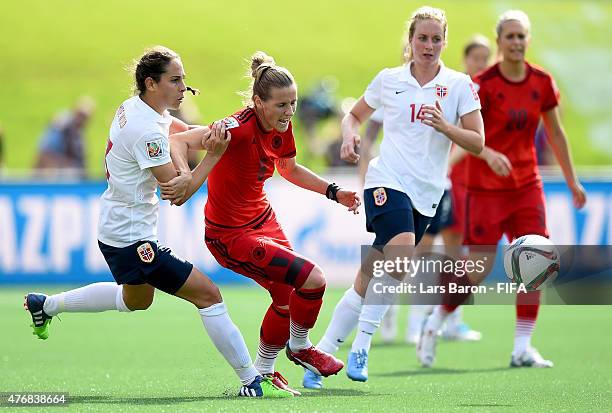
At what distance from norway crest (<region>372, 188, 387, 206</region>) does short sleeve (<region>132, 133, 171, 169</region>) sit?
1.69m

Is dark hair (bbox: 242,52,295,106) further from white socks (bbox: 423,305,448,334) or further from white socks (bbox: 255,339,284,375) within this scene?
white socks (bbox: 423,305,448,334)

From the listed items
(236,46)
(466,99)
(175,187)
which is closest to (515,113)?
(466,99)

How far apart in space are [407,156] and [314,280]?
4.29 feet

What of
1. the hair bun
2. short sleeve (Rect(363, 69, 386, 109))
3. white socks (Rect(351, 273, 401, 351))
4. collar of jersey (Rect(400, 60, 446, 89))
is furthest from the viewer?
short sleeve (Rect(363, 69, 386, 109))

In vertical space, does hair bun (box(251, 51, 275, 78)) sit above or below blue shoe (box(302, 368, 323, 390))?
above

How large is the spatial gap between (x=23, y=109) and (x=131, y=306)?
26203 millimetres

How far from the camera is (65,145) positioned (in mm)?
18688

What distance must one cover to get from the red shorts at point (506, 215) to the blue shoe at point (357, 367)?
7.00 feet

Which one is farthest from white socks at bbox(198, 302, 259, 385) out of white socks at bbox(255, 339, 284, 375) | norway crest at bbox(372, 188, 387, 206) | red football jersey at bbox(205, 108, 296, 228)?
norway crest at bbox(372, 188, 387, 206)

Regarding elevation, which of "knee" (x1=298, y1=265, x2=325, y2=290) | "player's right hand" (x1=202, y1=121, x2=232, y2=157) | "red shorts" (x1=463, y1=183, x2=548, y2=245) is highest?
"player's right hand" (x1=202, y1=121, x2=232, y2=157)

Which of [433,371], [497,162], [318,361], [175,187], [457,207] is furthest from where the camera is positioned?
A: [457,207]

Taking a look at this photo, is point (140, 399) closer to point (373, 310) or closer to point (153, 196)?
point (153, 196)

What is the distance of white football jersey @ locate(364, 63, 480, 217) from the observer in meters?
7.81

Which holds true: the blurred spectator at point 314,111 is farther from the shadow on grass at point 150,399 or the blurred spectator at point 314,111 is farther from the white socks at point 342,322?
the shadow on grass at point 150,399
